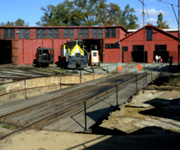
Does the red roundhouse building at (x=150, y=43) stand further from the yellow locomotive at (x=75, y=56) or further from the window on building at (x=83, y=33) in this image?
the yellow locomotive at (x=75, y=56)

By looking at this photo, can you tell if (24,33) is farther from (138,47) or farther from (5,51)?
(138,47)

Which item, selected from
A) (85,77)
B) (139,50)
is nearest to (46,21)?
(139,50)

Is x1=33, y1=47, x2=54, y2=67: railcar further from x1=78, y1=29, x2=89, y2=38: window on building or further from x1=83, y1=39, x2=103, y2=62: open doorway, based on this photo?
x1=83, y1=39, x2=103, y2=62: open doorway

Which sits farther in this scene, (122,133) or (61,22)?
(61,22)

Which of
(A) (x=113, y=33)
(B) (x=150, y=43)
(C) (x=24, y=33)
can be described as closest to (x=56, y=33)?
(C) (x=24, y=33)

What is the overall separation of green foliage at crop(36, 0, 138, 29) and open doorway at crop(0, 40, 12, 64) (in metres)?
37.3

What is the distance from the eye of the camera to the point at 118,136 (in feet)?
25.7

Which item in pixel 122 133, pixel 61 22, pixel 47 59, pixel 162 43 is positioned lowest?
pixel 122 133

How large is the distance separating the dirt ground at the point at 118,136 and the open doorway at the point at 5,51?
30968mm

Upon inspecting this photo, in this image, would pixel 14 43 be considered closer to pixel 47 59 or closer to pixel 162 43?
pixel 47 59

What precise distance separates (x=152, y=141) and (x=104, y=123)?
298 centimetres

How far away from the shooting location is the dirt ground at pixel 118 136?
6895mm

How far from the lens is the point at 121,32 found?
42.2 meters

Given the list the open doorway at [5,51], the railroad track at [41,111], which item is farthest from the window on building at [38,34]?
the railroad track at [41,111]
